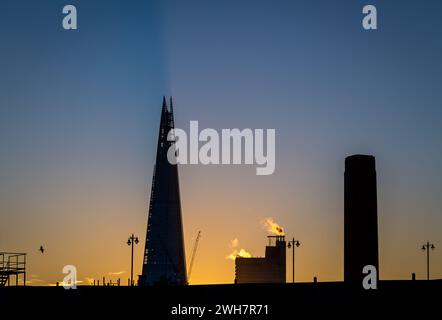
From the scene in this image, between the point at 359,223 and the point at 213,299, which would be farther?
the point at 213,299

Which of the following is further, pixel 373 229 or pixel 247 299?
pixel 247 299

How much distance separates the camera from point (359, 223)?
110 feet

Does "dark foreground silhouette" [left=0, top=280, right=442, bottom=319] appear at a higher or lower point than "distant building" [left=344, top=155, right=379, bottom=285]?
lower

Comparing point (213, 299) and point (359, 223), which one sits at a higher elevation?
point (359, 223)

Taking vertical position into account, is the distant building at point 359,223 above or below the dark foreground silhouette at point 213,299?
above

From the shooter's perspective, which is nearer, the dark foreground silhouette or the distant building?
the distant building

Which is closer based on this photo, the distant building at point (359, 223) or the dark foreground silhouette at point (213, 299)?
the distant building at point (359, 223)

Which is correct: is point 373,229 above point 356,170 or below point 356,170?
Answer: below

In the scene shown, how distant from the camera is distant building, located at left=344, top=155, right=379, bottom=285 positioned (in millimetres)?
33312

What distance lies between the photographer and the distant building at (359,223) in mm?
33312
